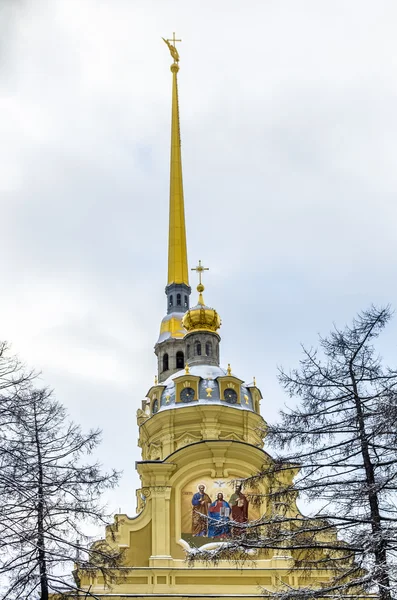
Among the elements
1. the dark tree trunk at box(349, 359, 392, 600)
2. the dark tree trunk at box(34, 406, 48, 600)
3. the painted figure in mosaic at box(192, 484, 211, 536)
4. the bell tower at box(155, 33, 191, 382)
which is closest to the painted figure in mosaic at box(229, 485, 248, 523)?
the painted figure in mosaic at box(192, 484, 211, 536)

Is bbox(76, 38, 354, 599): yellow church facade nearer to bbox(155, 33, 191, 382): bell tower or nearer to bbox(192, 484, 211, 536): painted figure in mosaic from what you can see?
bbox(192, 484, 211, 536): painted figure in mosaic

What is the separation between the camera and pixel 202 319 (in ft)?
145

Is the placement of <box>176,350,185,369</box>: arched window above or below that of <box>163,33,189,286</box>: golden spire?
below

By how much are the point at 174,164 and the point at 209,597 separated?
47.1 metres

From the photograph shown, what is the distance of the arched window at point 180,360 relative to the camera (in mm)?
56938

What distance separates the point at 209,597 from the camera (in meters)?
28.1

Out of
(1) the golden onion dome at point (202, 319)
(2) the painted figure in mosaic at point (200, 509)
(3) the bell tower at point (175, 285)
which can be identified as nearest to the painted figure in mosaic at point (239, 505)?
(2) the painted figure in mosaic at point (200, 509)

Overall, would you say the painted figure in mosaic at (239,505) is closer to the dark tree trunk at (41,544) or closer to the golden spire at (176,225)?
the dark tree trunk at (41,544)

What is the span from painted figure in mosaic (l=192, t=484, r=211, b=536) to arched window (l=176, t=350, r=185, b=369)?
25.3 metres

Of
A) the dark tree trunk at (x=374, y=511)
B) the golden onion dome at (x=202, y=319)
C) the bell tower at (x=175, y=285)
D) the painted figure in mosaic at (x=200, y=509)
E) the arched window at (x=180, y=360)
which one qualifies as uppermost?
the bell tower at (x=175, y=285)

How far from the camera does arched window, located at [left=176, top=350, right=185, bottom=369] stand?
56938 mm

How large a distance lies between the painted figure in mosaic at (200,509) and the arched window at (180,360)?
2527 centimetres

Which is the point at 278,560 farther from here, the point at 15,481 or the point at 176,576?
the point at 15,481

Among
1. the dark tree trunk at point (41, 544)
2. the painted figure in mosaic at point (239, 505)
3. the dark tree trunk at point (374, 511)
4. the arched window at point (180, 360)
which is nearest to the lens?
the dark tree trunk at point (374, 511)
